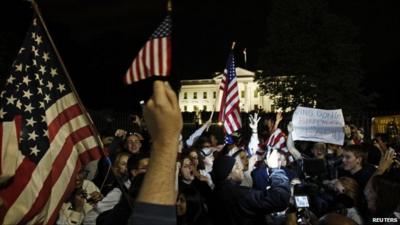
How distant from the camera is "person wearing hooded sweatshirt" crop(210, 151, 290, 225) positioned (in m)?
5.23

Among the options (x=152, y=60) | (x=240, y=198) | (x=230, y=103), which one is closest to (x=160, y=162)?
(x=152, y=60)

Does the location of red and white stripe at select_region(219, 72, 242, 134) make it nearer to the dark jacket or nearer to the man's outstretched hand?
the dark jacket

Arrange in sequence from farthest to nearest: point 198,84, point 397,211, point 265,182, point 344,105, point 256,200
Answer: point 198,84, point 344,105, point 265,182, point 256,200, point 397,211

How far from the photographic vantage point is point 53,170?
459cm

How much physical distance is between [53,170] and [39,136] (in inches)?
11.9

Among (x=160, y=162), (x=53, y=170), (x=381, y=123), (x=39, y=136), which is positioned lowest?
(x=381, y=123)

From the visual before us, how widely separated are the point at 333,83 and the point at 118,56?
992 inches

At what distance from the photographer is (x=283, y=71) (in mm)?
53406

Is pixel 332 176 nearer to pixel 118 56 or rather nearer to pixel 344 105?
pixel 344 105

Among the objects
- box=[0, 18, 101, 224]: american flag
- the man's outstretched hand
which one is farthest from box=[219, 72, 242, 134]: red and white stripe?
the man's outstretched hand

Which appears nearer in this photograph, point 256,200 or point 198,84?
point 256,200

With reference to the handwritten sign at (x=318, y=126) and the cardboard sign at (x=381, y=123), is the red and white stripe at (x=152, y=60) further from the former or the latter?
the cardboard sign at (x=381, y=123)

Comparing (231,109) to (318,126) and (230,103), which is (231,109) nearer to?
(230,103)

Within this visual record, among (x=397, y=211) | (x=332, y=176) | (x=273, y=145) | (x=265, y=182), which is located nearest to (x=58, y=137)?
(x=397, y=211)
